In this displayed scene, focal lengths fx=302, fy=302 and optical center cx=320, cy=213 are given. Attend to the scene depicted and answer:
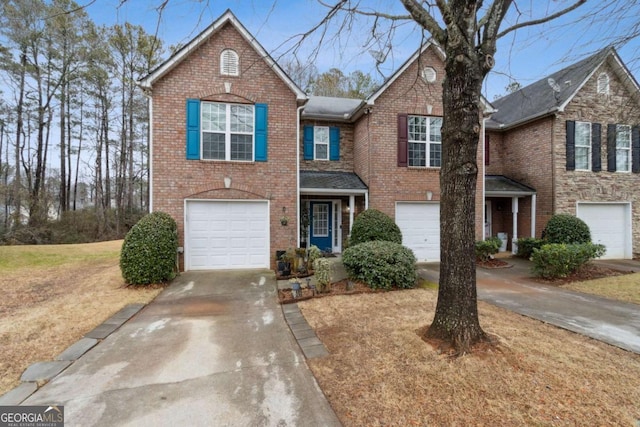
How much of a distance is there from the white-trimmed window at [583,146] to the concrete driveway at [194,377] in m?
13.3

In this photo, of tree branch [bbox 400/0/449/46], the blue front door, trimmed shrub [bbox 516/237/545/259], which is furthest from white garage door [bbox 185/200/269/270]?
trimmed shrub [bbox 516/237/545/259]

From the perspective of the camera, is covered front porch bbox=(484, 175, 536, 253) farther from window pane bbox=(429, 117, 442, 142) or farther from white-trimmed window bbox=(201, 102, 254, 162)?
white-trimmed window bbox=(201, 102, 254, 162)

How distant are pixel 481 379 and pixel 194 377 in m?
3.11

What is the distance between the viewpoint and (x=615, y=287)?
23.8 ft

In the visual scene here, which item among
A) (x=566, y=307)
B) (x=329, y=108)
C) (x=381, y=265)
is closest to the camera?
(x=566, y=307)

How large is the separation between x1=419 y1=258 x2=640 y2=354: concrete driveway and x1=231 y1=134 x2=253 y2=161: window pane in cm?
653

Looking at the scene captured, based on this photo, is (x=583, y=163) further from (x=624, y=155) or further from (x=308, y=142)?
(x=308, y=142)

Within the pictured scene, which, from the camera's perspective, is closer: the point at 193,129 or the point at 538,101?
the point at 193,129

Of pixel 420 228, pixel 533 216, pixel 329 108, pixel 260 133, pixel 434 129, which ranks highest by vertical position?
pixel 329 108

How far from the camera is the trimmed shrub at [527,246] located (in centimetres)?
1109

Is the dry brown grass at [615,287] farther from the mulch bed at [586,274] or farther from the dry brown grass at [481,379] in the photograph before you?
the dry brown grass at [481,379]

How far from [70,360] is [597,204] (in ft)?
54.6

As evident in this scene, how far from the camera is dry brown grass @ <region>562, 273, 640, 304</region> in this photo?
6.55 metres

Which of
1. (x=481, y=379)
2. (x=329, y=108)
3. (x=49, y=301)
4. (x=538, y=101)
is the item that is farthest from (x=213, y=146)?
(x=538, y=101)
